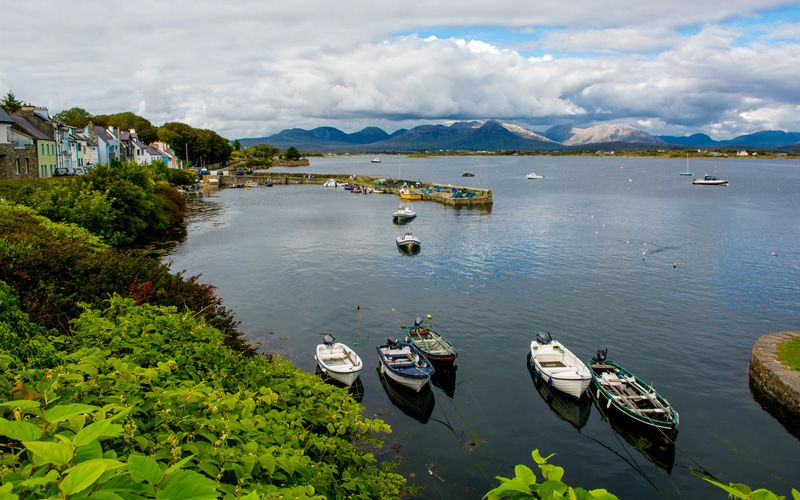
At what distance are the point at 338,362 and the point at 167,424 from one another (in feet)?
85.7

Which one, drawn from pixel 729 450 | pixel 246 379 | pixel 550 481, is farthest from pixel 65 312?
pixel 729 450

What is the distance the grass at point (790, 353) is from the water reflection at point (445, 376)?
19.4m

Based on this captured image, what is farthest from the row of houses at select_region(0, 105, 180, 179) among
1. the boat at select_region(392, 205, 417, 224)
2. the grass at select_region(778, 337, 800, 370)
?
the grass at select_region(778, 337, 800, 370)

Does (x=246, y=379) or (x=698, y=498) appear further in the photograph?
(x=698, y=498)

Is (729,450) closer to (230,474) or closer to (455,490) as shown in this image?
(455,490)

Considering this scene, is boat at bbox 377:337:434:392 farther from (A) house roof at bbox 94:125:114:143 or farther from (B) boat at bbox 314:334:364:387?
(A) house roof at bbox 94:125:114:143

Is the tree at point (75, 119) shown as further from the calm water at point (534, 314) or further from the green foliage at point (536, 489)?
the green foliage at point (536, 489)

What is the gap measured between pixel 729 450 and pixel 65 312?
2966cm

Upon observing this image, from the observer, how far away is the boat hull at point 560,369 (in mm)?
30781

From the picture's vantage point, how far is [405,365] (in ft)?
106

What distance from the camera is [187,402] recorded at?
26.8 ft

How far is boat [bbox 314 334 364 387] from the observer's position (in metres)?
32.0

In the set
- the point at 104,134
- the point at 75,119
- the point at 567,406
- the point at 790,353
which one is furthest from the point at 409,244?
the point at 75,119

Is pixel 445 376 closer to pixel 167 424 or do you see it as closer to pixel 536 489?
pixel 167 424
